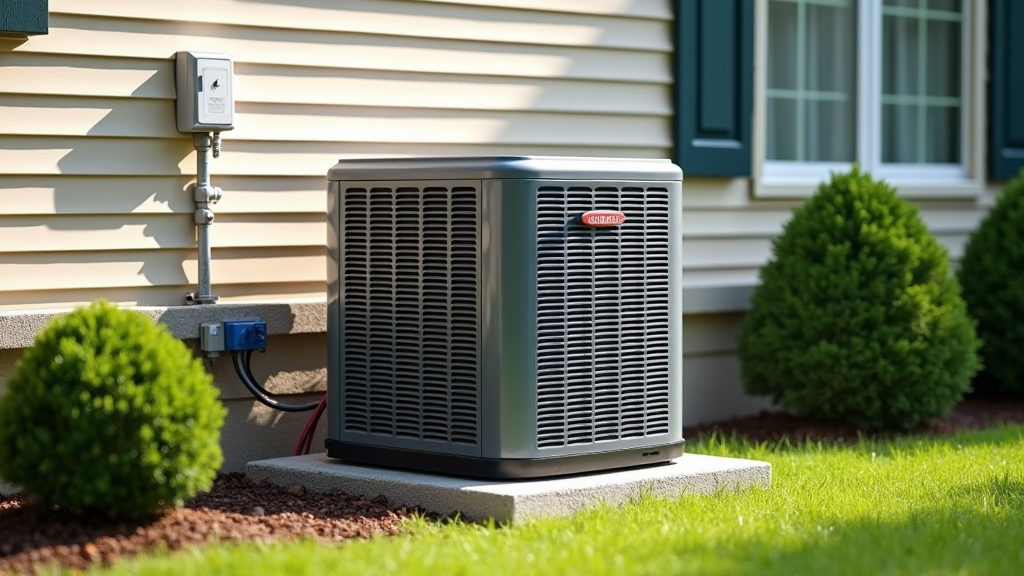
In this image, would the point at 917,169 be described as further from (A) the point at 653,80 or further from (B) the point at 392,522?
(B) the point at 392,522

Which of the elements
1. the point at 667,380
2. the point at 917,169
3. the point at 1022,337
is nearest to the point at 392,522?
the point at 667,380

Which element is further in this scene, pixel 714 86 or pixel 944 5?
pixel 944 5

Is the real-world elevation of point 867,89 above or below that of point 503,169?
above

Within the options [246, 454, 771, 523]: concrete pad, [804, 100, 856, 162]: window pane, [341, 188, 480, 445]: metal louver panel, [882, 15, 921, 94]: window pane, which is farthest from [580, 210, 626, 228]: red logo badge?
[882, 15, 921, 94]: window pane

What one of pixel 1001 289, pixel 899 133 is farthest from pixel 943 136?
pixel 1001 289

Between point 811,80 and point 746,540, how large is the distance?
13.9 ft

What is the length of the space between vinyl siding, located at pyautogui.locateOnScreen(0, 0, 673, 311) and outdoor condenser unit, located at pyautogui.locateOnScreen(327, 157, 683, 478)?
49 centimetres

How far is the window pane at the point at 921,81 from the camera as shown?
317 inches

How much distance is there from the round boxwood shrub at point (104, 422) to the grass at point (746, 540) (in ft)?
1.03

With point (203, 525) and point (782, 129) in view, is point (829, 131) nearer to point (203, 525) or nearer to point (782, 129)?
→ point (782, 129)

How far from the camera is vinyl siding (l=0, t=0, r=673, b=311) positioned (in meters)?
4.81

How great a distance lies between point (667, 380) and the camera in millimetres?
4934

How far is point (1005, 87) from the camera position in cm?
816

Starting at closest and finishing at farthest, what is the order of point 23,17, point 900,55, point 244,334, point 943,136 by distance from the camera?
point 23,17 < point 244,334 < point 900,55 < point 943,136
